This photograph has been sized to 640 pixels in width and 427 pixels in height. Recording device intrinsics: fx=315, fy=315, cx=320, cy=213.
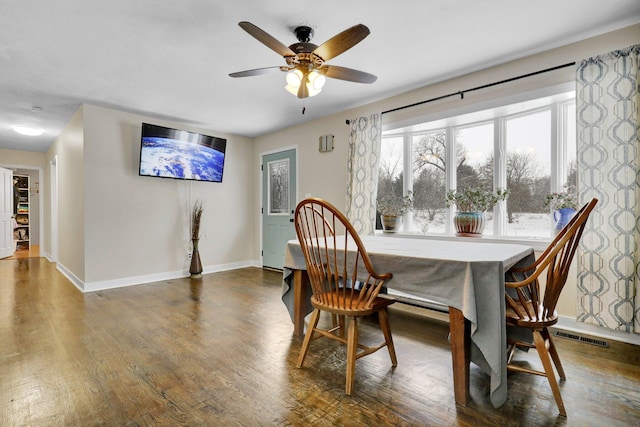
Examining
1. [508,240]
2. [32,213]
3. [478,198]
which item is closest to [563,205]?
[508,240]

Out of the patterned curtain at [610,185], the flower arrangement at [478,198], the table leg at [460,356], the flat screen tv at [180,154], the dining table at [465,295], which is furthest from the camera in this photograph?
the flat screen tv at [180,154]

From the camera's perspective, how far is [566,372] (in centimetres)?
197

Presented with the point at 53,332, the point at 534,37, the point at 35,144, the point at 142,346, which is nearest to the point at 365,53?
the point at 534,37

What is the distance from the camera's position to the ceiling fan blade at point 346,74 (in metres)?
2.39

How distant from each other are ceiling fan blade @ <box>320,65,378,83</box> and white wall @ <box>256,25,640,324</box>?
3.19 ft

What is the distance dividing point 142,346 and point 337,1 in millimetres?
2850

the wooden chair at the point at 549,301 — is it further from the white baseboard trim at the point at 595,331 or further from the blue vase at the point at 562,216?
A: the white baseboard trim at the point at 595,331

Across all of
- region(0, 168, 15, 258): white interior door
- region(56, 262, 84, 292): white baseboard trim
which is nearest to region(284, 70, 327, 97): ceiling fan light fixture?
region(56, 262, 84, 292): white baseboard trim

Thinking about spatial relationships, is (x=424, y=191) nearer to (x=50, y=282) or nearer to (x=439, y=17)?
(x=439, y=17)

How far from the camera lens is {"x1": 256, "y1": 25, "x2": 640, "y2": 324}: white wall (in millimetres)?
2611

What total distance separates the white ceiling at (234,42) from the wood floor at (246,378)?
2.40m

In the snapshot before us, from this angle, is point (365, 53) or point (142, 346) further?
point (365, 53)

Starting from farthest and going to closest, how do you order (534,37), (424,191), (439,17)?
(424,191) < (534,37) < (439,17)

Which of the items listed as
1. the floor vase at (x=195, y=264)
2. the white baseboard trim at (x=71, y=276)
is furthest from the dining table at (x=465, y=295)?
the white baseboard trim at (x=71, y=276)
